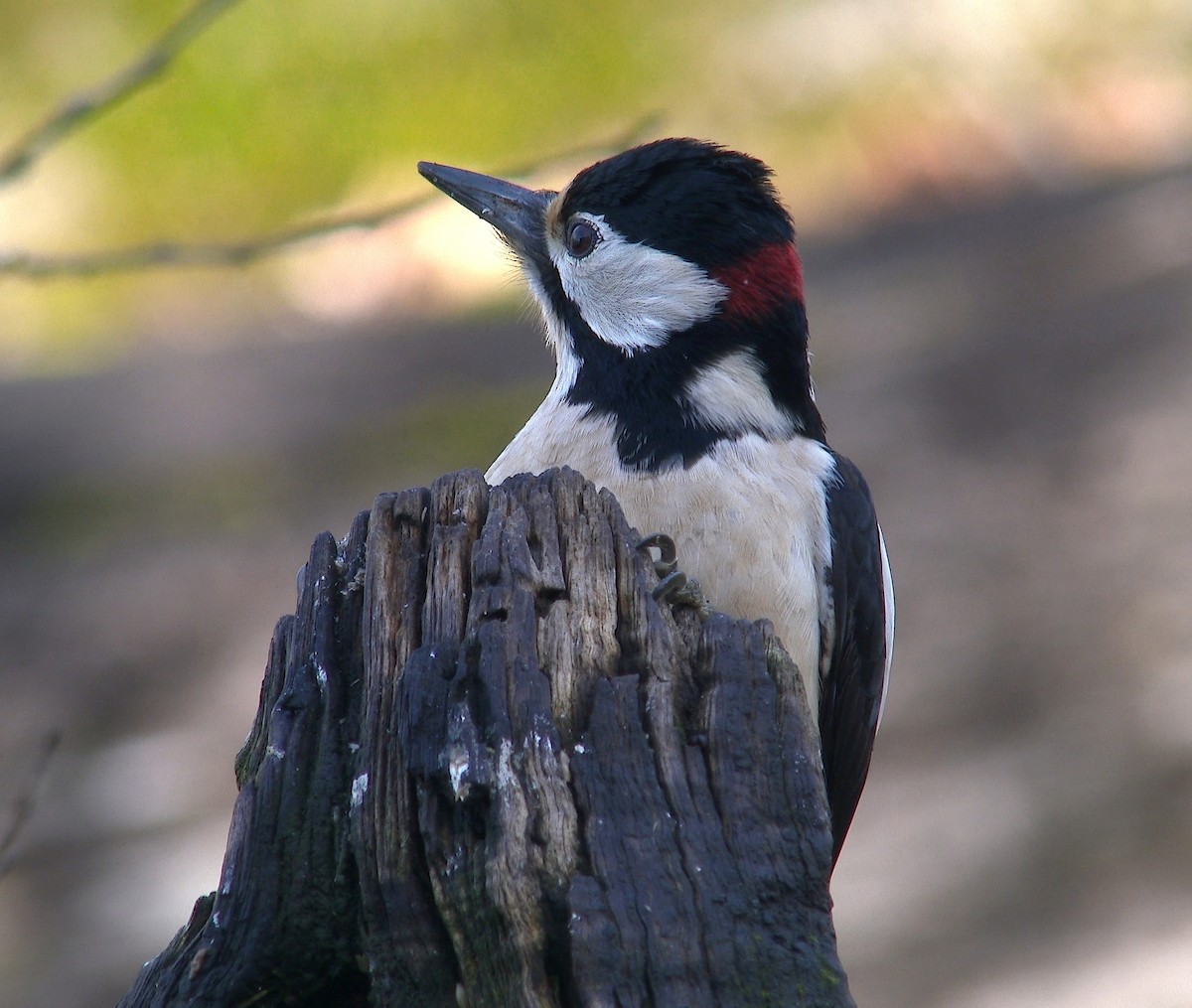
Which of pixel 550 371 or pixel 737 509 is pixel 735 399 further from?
pixel 550 371

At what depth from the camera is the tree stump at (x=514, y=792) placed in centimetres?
246

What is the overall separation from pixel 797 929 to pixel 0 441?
6.32m

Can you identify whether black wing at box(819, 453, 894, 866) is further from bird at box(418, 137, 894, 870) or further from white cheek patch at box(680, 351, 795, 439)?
white cheek patch at box(680, 351, 795, 439)

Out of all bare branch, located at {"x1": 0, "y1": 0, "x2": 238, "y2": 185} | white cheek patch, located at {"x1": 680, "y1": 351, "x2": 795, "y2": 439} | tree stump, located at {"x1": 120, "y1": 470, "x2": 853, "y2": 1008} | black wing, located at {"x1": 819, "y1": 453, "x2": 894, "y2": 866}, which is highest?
bare branch, located at {"x1": 0, "y1": 0, "x2": 238, "y2": 185}

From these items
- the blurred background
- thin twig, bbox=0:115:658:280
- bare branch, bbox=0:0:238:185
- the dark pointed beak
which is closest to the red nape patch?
thin twig, bbox=0:115:658:280

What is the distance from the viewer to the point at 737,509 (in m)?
3.69

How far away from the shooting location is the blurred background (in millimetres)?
7086

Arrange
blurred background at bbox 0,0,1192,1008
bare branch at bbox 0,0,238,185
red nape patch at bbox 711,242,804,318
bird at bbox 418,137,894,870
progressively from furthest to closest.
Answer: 1. blurred background at bbox 0,0,1192,1008
2. red nape patch at bbox 711,242,804,318
3. bird at bbox 418,137,894,870
4. bare branch at bbox 0,0,238,185

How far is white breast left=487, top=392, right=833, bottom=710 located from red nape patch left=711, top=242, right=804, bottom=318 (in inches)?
14.8

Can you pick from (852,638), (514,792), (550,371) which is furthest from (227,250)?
(550,371)

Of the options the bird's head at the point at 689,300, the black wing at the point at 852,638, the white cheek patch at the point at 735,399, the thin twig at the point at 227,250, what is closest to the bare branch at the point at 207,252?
the thin twig at the point at 227,250

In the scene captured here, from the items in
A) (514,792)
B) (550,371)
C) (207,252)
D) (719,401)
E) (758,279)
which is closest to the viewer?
(514,792)

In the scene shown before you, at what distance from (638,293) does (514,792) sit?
6.40 ft

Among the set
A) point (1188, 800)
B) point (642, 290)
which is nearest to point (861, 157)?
point (1188, 800)
